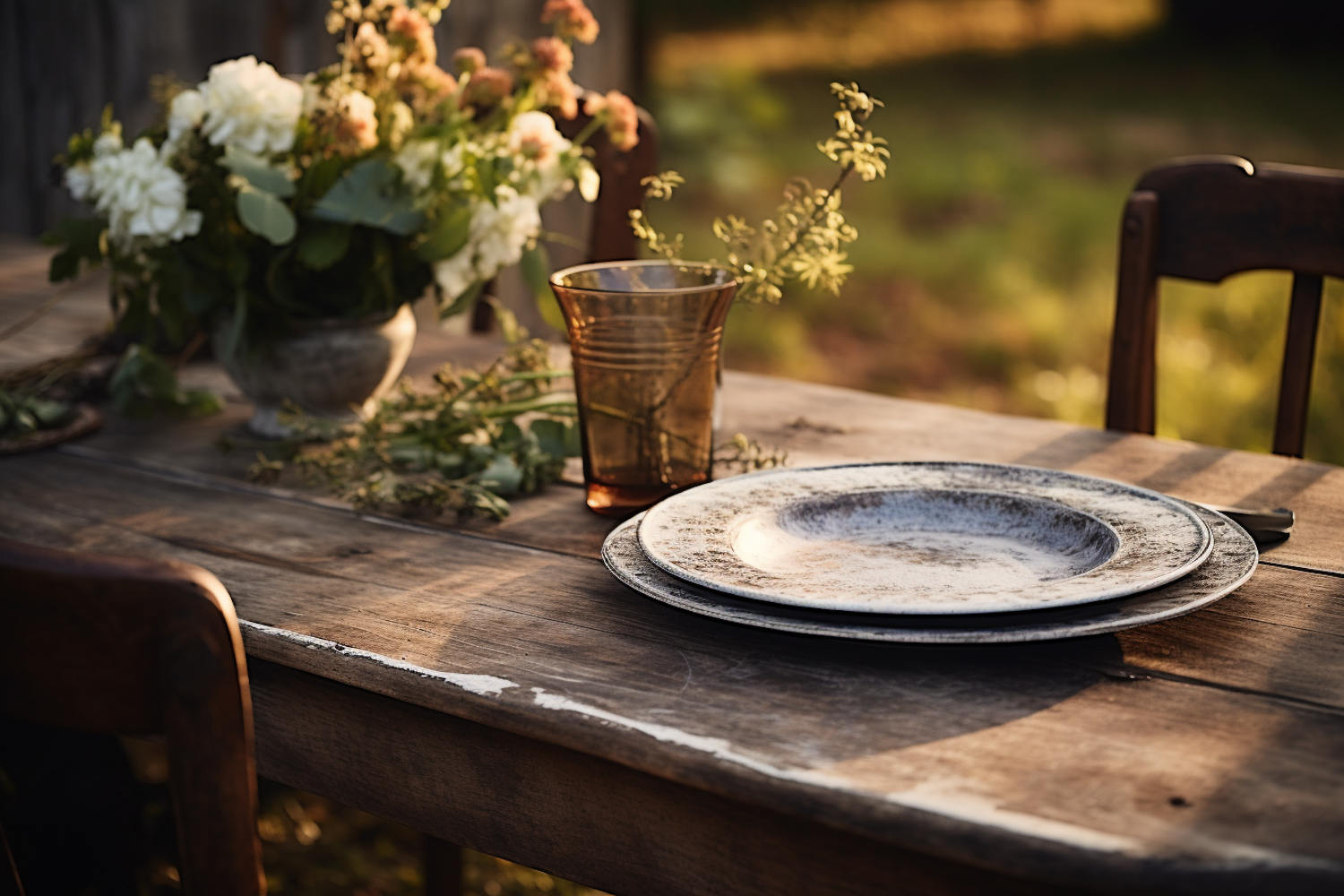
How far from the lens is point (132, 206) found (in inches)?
40.9

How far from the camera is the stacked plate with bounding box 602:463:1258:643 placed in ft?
2.14

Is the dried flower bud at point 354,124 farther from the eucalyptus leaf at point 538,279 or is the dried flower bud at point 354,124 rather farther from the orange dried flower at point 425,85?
the eucalyptus leaf at point 538,279

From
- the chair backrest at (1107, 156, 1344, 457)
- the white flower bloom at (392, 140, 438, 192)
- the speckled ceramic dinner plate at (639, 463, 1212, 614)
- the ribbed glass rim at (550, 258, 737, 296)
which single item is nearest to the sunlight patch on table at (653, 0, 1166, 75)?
the chair backrest at (1107, 156, 1344, 457)

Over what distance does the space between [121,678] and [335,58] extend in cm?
236

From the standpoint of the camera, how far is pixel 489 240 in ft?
3.65

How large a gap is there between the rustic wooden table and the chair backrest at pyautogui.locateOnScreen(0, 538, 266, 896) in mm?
172

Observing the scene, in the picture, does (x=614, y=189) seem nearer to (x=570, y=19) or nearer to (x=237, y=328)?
(x=570, y=19)

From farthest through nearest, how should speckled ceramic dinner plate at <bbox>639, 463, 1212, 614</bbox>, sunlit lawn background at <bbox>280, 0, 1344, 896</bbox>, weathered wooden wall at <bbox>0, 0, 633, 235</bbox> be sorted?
sunlit lawn background at <bbox>280, 0, 1344, 896</bbox> < weathered wooden wall at <bbox>0, 0, 633, 235</bbox> < speckled ceramic dinner plate at <bbox>639, 463, 1212, 614</bbox>

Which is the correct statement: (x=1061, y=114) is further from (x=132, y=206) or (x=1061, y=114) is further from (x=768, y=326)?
(x=132, y=206)

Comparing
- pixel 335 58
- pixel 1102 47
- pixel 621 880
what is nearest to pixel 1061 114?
pixel 1102 47

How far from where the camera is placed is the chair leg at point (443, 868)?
142 centimetres

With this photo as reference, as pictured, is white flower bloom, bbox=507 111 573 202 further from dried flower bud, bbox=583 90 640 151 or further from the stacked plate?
the stacked plate

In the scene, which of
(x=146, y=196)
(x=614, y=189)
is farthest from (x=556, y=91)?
(x=614, y=189)

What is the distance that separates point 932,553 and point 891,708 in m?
0.21
